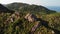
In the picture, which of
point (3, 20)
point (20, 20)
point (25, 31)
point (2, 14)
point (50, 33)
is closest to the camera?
point (50, 33)

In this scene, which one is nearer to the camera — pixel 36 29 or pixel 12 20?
pixel 36 29

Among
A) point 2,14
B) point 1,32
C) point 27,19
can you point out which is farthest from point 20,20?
point 2,14

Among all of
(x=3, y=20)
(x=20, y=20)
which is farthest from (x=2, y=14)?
(x=20, y=20)

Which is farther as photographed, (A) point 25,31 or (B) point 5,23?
(B) point 5,23

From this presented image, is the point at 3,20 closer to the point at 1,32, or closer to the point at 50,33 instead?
the point at 1,32

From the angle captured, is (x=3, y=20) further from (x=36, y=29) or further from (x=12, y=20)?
(x=36, y=29)

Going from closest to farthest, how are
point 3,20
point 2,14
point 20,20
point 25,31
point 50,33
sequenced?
point 50,33
point 25,31
point 20,20
point 3,20
point 2,14

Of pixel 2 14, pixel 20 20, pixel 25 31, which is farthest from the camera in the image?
pixel 2 14

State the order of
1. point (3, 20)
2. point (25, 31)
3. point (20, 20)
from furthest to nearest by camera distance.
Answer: point (3, 20) < point (20, 20) < point (25, 31)
